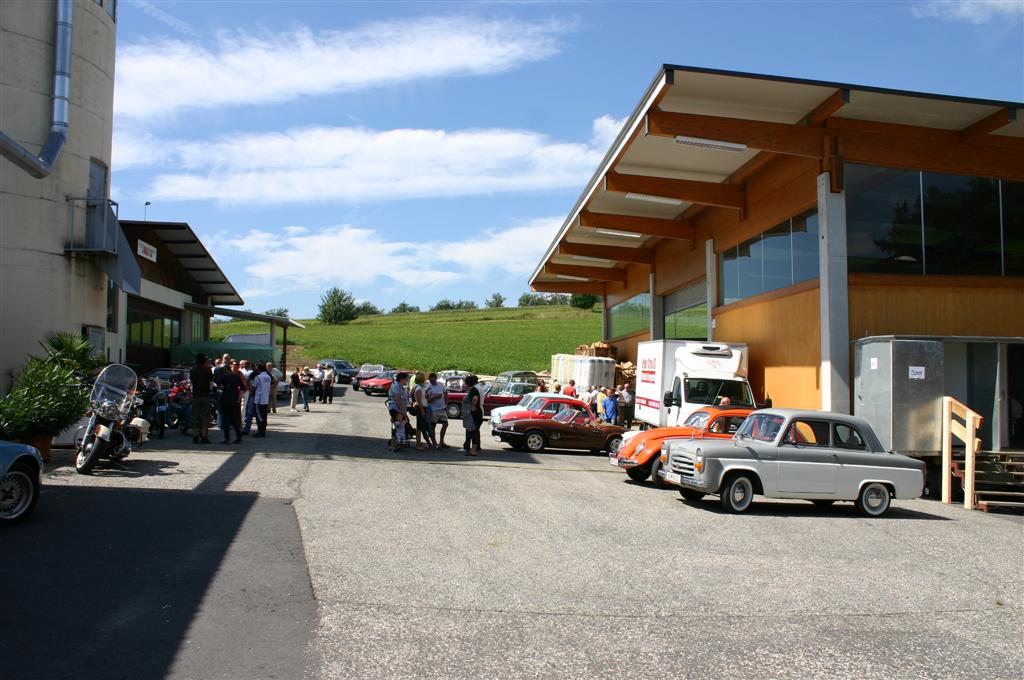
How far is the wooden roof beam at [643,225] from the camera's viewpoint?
27.8 metres

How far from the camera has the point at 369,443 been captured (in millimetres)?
19047

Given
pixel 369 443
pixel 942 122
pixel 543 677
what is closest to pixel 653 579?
pixel 543 677

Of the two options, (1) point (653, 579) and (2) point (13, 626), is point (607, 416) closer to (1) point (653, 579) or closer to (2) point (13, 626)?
(1) point (653, 579)

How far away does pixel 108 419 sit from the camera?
1205 cm

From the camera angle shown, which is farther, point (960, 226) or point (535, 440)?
point (535, 440)

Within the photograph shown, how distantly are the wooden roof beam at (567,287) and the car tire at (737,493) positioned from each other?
107 ft

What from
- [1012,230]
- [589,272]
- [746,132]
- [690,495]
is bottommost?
[690,495]

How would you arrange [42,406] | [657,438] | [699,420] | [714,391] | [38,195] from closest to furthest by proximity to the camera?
[42,406]
[657,438]
[699,420]
[38,195]
[714,391]

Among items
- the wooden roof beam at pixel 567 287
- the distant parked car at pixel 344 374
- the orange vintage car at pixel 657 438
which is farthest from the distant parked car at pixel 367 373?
the orange vintage car at pixel 657 438

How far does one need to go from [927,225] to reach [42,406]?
17490mm

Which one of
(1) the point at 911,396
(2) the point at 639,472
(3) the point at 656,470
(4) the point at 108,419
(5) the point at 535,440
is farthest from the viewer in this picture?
(5) the point at 535,440

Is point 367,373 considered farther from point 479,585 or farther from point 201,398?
point 479,585

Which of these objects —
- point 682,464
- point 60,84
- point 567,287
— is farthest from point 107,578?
point 567,287

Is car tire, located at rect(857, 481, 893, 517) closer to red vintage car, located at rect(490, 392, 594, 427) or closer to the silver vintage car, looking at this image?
the silver vintage car
